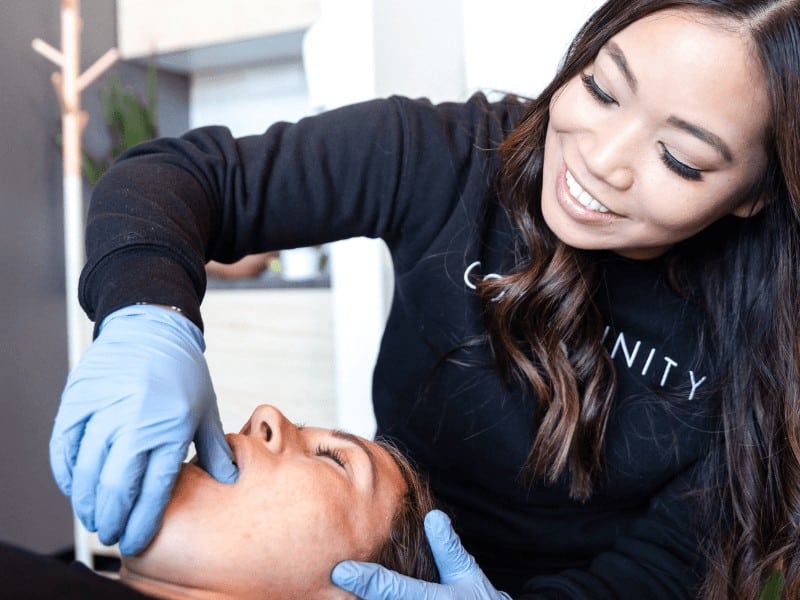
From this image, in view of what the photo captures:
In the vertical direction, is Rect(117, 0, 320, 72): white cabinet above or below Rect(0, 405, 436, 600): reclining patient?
above

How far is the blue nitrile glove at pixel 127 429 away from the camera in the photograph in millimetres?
747

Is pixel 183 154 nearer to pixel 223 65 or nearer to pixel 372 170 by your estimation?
pixel 372 170

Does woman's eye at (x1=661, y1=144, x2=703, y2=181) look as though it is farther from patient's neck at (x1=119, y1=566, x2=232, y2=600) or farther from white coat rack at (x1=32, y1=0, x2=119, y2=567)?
white coat rack at (x1=32, y1=0, x2=119, y2=567)

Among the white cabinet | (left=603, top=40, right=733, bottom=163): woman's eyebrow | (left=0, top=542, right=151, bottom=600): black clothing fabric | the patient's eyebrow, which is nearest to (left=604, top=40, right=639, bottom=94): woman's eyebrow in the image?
(left=603, top=40, right=733, bottom=163): woman's eyebrow

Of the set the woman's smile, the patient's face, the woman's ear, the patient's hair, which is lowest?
the patient's hair

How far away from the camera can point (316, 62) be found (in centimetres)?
199

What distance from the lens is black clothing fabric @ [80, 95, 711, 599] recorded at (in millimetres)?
1113

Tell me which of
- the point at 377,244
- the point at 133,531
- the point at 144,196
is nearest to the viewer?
the point at 133,531

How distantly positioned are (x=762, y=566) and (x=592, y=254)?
1.54 ft

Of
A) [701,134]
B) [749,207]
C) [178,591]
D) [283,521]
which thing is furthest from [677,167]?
[178,591]

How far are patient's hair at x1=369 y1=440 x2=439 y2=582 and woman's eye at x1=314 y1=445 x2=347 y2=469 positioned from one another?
0.09m

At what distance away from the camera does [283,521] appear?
87cm

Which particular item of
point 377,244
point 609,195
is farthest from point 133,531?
point 377,244

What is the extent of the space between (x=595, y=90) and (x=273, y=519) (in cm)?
60
